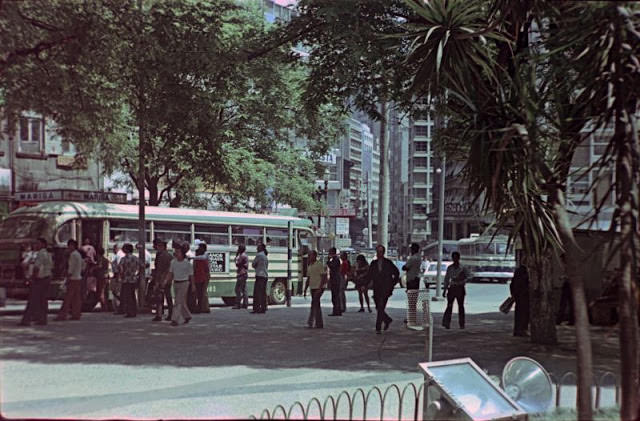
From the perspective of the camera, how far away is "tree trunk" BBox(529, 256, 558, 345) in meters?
15.1

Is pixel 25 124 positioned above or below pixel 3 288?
above

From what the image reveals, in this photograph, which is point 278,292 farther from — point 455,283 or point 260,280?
point 455,283

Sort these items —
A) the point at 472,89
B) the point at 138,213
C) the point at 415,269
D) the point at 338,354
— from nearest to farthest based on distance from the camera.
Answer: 1. the point at 472,89
2. the point at 338,354
3. the point at 415,269
4. the point at 138,213

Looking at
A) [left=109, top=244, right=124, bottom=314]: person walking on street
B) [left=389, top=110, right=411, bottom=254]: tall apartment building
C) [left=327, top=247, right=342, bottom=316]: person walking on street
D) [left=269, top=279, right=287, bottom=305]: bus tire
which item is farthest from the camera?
[left=389, top=110, right=411, bottom=254]: tall apartment building

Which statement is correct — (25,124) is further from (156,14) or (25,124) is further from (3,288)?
(3,288)

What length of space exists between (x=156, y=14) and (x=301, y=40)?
441 cm

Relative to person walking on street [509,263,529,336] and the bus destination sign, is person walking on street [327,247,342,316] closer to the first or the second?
person walking on street [509,263,529,336]

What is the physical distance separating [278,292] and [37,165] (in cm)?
999

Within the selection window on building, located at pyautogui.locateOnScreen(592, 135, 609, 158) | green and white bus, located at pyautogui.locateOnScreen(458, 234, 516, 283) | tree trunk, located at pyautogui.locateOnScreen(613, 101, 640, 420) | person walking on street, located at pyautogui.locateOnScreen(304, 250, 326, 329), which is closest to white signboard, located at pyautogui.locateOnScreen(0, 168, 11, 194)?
person walking on street, located at pyautogui.locateOnScreen(304, 250, 326, 329)

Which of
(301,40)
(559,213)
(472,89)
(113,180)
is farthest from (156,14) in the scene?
(113,180)

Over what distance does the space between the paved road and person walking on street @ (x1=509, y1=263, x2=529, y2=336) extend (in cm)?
52

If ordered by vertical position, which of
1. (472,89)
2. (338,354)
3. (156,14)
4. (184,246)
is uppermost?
(156,14)

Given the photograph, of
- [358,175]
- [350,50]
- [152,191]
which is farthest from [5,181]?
[358,175]

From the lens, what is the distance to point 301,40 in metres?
17.5
